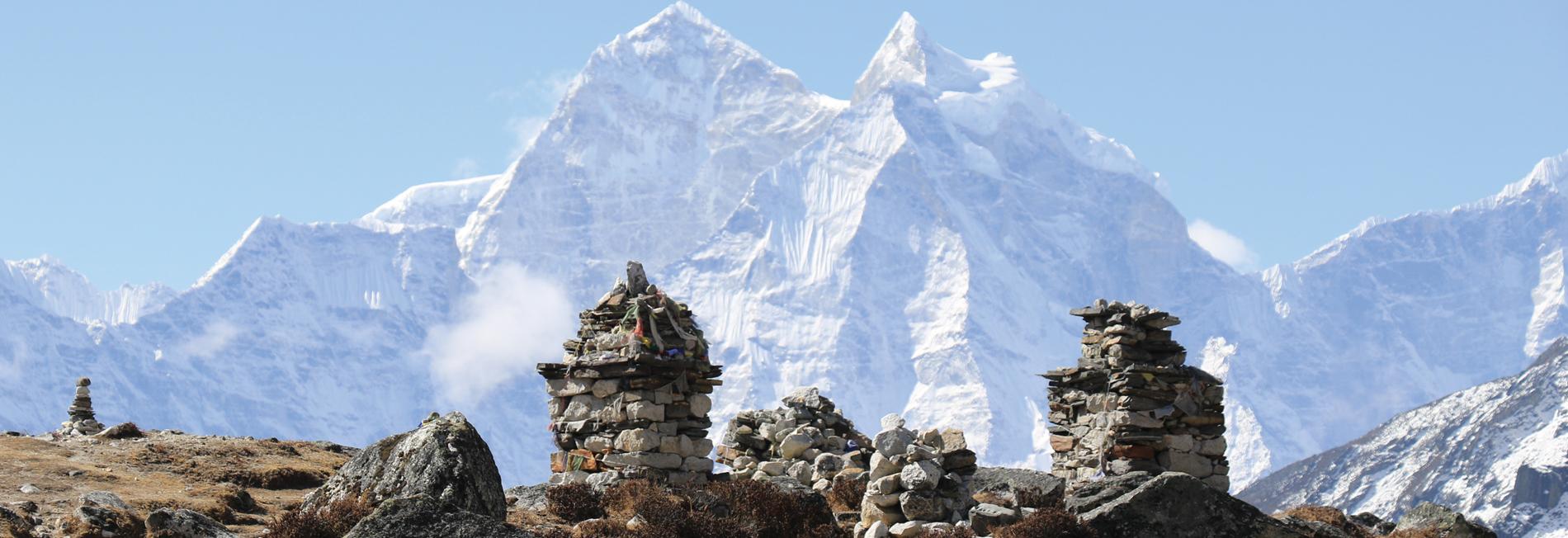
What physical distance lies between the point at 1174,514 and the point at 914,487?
3.45 metres

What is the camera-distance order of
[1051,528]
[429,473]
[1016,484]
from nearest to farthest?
[429,473] → [1051,528] → [1016,484]

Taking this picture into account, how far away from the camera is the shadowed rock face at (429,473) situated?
2097 cm

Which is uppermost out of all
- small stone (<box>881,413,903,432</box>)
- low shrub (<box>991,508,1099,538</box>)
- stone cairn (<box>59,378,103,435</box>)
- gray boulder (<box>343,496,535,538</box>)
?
stone cairn (<box>59,378,103,435</box>)

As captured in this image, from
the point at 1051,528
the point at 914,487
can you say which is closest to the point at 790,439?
the point at 914,487

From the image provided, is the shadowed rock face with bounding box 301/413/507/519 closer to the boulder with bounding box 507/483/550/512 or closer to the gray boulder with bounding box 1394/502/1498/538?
the boulder with bounding box 507/483/550/512

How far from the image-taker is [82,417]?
4566 cm

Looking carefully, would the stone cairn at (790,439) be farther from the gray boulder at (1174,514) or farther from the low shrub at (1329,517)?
the gray boulder at (1174,514)

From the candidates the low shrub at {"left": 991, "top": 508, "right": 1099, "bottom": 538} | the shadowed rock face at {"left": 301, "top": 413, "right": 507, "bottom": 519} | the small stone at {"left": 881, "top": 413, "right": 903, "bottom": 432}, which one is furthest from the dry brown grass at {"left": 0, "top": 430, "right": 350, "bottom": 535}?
the low shrub at {"left": 991, "top": 508, "right": 1099, "bottom": 538}

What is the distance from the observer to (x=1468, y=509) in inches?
7392

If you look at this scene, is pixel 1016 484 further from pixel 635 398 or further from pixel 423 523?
pixel 423 523

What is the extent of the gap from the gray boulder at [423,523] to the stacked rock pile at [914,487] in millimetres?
6295

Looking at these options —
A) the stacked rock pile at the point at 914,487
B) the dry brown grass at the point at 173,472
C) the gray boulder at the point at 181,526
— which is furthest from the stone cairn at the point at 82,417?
the stacked rock pile at the point at 914,487

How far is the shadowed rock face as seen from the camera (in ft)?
68.8

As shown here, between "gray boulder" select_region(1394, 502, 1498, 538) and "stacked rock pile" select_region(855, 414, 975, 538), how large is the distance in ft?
A: 28.5
